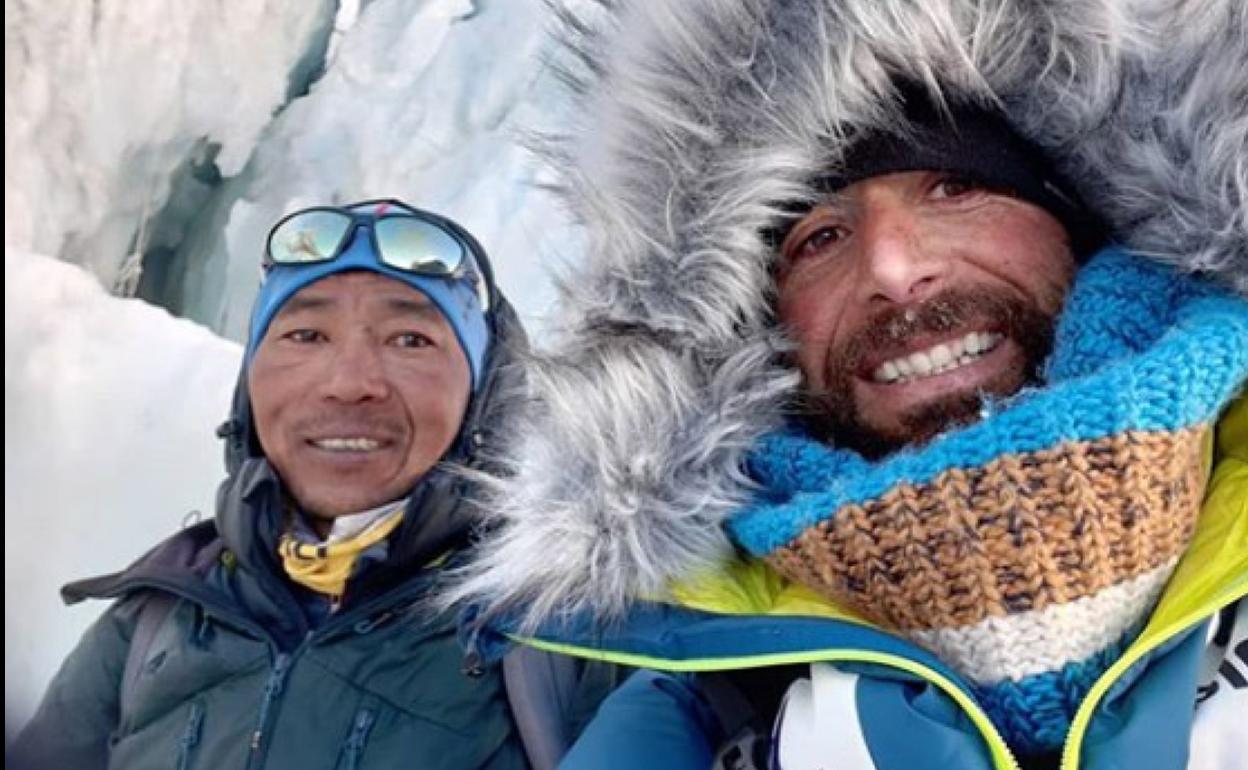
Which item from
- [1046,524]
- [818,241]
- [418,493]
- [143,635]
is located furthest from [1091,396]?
[143,635]

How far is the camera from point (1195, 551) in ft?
2.22

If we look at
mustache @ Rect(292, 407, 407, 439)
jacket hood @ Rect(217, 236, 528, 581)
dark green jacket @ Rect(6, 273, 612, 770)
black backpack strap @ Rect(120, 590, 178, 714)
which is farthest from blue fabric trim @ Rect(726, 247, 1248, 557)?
black backpack strap @ Rect(120, 590, 178, 714)

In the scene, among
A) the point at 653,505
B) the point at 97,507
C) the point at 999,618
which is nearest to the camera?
the point at 999,618

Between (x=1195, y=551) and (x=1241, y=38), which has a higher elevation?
(x=1241, y=38)

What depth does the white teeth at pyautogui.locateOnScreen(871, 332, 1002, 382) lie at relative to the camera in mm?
813

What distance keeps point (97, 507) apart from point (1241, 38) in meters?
1.23

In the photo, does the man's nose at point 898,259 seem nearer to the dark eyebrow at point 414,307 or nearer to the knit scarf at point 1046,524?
the knit scarf at point 1046,524

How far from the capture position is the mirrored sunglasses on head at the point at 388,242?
1268 mm

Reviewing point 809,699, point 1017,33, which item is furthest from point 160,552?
point 1017,33

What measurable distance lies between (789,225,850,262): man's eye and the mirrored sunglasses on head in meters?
0.47

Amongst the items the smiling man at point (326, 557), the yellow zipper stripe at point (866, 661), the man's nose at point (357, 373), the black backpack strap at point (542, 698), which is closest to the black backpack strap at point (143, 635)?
the smiling man at point (326, 557)

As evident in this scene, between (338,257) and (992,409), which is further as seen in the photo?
(338,257)

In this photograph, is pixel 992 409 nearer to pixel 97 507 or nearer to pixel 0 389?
pixel 97 507

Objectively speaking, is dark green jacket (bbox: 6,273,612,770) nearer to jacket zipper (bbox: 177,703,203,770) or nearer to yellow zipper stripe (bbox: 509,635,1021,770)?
jacket zipper (bbox: 177,703,203,770)
